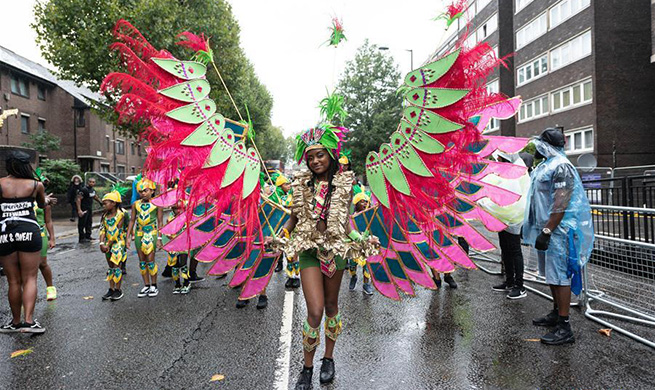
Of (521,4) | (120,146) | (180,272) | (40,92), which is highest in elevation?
(521,4)

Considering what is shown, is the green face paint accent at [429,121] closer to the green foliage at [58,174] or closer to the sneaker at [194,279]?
the sneaker at [194,279]

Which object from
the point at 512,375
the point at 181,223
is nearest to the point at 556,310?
the point at 512,375

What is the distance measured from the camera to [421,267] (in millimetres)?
3529

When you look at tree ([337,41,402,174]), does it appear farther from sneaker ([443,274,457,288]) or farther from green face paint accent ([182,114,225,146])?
green face paint accent ([182,114,225,146])

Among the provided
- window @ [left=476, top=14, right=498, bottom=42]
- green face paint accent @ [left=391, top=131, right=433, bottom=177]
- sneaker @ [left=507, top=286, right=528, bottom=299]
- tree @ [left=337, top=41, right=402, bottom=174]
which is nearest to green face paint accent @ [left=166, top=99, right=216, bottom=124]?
green face paint accent @ [left=391, top=131, right=433, bottom=177]

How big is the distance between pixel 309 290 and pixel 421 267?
3.58ft

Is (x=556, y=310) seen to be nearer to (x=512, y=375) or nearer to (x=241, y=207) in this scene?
(x=512, y=375)

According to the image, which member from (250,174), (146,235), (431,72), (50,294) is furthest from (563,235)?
(50,294)

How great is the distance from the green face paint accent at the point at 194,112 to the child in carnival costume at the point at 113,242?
347 cm

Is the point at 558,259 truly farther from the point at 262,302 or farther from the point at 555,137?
the point at 262,302

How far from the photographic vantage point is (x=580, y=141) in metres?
22.9

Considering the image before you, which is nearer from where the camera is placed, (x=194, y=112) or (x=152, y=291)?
(x=194, y=112)

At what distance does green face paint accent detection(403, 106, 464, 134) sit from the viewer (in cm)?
267

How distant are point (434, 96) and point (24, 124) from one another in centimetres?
3336
